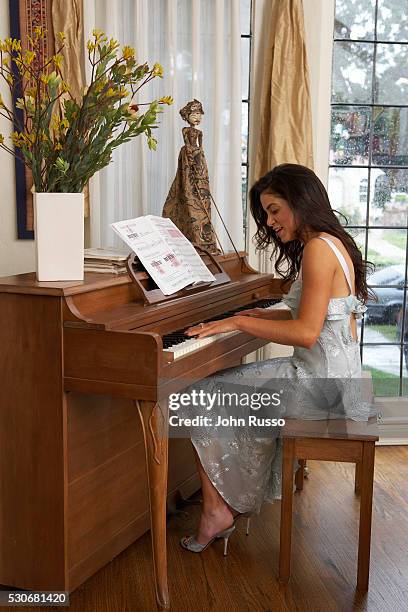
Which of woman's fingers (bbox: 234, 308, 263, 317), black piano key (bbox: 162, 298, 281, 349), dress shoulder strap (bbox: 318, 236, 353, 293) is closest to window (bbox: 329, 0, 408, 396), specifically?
black piano key (bbox: 162, 298, 281, 349)

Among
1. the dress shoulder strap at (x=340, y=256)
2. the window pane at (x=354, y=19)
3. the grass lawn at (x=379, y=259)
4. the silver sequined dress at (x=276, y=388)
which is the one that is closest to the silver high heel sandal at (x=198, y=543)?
the silver sequined dress at (x=276, y=388)

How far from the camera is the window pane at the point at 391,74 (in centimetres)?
396

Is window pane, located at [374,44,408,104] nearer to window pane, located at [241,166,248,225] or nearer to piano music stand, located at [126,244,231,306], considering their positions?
window pane, located at [241,166,248,225]

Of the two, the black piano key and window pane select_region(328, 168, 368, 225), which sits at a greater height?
window pane select_region(328, 168, 368, 225)

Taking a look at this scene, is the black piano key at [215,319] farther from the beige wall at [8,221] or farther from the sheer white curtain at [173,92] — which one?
the beige wall at [8,221]

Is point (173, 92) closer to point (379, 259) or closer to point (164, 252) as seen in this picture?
point (164, 252)

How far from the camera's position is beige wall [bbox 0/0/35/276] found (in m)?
3.49

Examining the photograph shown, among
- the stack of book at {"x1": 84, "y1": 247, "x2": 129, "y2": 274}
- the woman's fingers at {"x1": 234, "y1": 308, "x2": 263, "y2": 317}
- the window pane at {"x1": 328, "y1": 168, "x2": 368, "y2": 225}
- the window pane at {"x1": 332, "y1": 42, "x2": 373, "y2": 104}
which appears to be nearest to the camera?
the stack of book at {"x1": 84, "y1": 247, "x2": 129, "y2": 274}

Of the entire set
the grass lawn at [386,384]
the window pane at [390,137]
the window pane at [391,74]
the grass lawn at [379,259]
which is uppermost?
the window pane at [391,74]

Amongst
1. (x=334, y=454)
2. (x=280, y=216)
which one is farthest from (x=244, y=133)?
(x=334, y=454)

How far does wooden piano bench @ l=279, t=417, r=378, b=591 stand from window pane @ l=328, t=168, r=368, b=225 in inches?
68.9

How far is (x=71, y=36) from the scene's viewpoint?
3.55 metres

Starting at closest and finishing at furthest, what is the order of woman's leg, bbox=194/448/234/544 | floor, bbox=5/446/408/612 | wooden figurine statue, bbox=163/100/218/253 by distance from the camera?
floor, bbox=5/446/408/612 → woman's leg, bbox=194/448/234/544 → wooden figurine statue, bbox=163/100/218/253

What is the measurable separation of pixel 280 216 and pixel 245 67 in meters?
1.49
